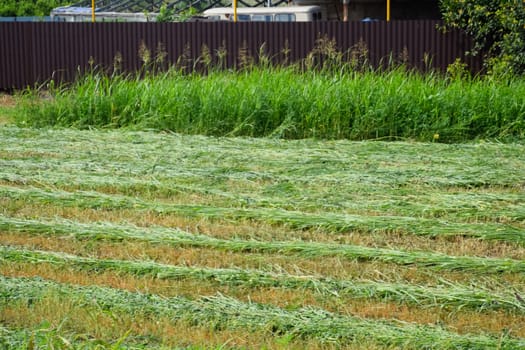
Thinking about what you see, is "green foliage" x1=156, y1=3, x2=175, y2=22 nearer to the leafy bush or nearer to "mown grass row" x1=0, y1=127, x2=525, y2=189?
"mown grass row" x1=0, y1=127, x2=525, y2=189

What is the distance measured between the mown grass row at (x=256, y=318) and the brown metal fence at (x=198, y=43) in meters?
9.33

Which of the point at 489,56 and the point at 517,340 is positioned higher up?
the point at 489,56

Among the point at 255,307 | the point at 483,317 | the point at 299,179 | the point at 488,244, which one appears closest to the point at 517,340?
the point at 483,317

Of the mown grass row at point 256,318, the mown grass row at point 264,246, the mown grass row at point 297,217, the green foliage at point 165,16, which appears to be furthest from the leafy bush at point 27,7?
the mown grass row at point 256,318

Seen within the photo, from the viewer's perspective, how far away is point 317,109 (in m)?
10.3

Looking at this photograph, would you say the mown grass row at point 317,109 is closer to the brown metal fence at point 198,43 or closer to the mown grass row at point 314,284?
the brown metal fence at point 198,43

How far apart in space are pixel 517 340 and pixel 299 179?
3722mm

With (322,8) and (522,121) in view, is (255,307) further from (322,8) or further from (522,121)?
(322,8)

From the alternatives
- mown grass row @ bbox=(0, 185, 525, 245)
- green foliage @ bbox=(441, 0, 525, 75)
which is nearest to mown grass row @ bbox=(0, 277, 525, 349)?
mown grass row @ bbox=(0, 185, 525, 245)

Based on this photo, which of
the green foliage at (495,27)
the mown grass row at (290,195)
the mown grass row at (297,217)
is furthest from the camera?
the green foliage at (495,27)

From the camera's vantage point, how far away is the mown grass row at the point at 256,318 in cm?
418

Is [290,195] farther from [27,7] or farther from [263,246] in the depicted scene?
[27,7]

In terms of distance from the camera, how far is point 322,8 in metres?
22.6

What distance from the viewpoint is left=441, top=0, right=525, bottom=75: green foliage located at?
13039 millimetres
